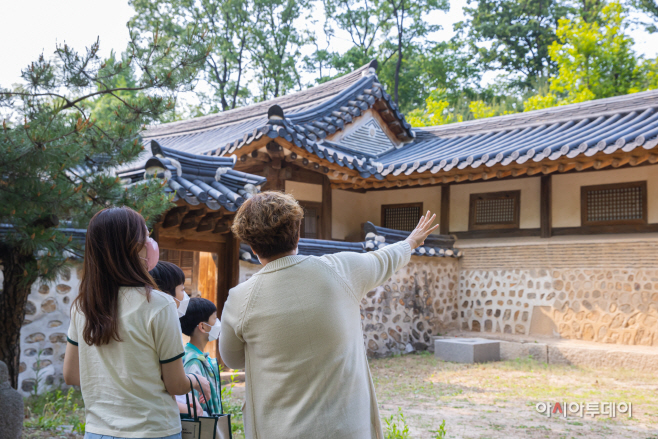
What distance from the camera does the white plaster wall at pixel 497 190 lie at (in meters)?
9.31

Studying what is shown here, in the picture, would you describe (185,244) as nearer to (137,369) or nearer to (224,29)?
(137,369)

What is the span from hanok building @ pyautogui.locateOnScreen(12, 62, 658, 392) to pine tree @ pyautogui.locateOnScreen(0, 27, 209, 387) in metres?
2.38

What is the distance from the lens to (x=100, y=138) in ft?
12.4

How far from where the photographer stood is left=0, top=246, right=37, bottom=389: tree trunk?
12.8ft

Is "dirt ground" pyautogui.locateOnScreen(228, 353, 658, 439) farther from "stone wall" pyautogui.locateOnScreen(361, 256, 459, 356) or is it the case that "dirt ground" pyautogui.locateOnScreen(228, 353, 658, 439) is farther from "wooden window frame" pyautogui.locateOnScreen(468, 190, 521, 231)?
"wooden window frame" pyautogui.locateOnScreen(468, 190, 521, 231)

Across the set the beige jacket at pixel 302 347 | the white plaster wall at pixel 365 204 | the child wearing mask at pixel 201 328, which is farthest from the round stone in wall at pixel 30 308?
the white plaster wall at pixel 365 204

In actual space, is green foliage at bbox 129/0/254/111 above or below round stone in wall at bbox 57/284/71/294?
above

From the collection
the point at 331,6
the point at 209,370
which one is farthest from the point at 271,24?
the point at 209,370

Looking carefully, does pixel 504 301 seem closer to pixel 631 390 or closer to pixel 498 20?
pixel 631 390

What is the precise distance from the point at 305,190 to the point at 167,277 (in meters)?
7.30

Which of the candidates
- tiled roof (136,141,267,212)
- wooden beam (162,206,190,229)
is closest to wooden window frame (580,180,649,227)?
tiled roof (136,141,267,212)

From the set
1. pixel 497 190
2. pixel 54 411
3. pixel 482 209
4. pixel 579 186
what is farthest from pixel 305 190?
pixel 54 411

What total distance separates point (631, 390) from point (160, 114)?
231 inches

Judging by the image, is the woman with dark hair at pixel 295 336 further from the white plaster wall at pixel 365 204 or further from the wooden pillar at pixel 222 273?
Result: the white plaster wall at pixel 365 204
